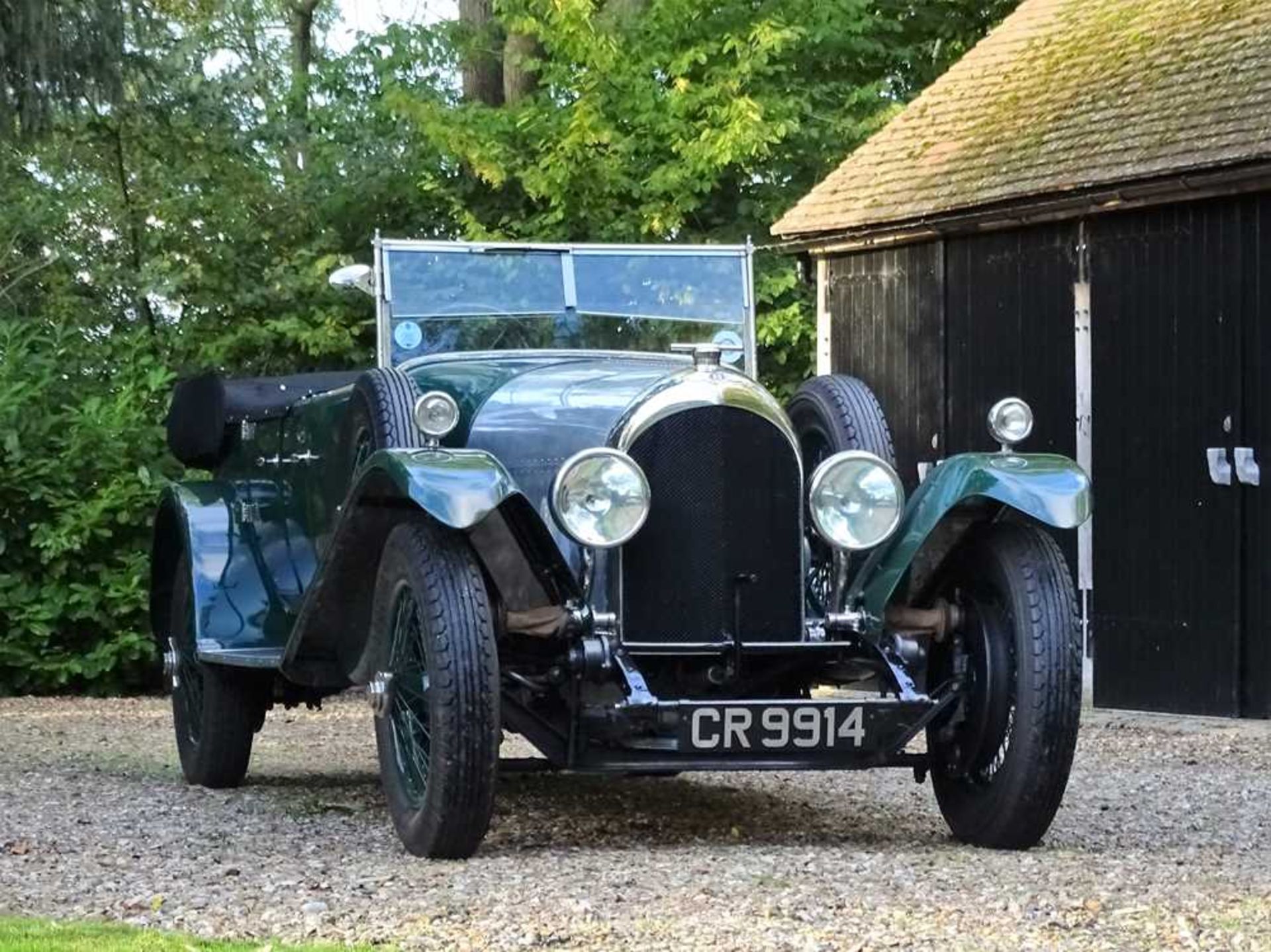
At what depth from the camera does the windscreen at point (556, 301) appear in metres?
8.90

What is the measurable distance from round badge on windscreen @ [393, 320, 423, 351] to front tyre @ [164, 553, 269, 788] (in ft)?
4.31

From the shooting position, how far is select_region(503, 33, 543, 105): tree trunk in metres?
22.5

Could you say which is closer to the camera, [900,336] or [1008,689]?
[1008,689]

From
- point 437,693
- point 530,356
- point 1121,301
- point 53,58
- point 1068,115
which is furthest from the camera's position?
point 1068,115

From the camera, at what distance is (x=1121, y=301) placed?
14219 mm

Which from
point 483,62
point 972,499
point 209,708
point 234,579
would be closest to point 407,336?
point 234,579

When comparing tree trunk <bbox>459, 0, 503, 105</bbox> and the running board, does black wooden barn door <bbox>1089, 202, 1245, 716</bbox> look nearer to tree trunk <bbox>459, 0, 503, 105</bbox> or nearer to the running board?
the running board

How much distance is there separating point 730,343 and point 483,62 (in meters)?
15.0

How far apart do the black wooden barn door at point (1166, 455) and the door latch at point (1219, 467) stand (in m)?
0.03

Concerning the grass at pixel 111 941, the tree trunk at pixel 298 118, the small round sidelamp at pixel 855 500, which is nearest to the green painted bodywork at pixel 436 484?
the small round sidelamp at pixel 855 500

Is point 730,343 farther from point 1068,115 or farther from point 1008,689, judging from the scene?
point 1068,115

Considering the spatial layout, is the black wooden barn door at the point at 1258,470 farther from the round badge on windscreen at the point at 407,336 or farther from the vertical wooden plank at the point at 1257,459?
the round badge on windscreen at the point at 407,336

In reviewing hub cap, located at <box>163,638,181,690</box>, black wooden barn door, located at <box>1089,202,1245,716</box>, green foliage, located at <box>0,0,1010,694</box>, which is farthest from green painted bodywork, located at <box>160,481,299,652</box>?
green foliage, located at <box>0,0,1010,694</box>

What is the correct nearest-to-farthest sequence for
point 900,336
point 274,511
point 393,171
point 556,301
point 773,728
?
1. point 773,728
2. point 556,301
3. point 274,511
4. point 900,336
5. point 393,171
